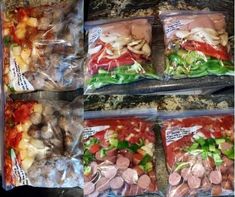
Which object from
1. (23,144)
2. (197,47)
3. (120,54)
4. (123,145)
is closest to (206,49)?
(197,47)

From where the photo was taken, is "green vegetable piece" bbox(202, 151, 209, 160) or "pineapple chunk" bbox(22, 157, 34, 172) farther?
"pineapple chunk" bbox(22, 157, 34, 172)

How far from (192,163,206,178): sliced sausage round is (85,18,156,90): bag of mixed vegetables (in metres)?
0.26

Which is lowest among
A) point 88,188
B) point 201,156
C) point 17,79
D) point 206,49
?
point 88,188

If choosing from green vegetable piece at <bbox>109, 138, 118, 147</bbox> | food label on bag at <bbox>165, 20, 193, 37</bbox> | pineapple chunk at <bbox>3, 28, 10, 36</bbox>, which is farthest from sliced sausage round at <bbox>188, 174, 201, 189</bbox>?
pineapple chunk at <bbox>3, 28, 10, 36</bbox>

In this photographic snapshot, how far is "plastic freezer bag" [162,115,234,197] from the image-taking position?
1.15 meters

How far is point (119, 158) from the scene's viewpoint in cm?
120

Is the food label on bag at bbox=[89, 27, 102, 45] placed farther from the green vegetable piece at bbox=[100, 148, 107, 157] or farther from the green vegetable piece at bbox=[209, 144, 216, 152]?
the green vegetable piece at bbox=[209, 144, 216, 152]

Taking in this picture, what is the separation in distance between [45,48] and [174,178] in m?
0.49

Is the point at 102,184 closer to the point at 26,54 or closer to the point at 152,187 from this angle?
the point at 152,187

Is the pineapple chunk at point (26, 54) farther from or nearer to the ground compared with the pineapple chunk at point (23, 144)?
farther from the ground

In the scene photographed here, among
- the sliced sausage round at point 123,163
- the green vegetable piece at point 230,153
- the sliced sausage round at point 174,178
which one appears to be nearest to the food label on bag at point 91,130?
the sliced sausage round at point 123,163

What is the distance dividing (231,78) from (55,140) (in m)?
0.49

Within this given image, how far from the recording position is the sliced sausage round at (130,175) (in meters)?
1.19

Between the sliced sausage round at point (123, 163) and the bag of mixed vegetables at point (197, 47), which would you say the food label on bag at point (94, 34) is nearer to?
the bag of mixed vegetables at point (197, 47)
